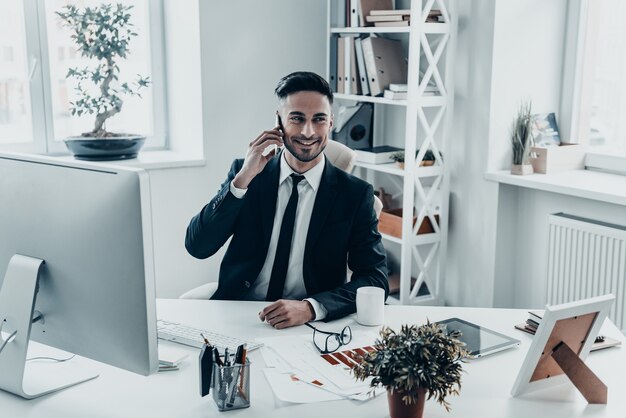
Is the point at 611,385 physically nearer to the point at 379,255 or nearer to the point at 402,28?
the point at 379,255

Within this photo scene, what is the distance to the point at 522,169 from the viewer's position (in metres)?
3.33

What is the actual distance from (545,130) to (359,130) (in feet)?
3.03

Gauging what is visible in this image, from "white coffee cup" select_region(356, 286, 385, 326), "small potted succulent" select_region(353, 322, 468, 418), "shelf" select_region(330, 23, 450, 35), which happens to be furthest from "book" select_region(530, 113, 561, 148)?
"small potted succulent" select_region(353, 322, 468, 418)

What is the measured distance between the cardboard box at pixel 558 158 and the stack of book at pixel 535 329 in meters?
1.53

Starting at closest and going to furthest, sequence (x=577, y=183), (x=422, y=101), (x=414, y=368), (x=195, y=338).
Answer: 1. (x=414, y=368)
2. (x=195, y=338)
3. (x=577, y=183)
4. (x=422, y=101)

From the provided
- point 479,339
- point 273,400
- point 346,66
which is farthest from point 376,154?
point 273,400

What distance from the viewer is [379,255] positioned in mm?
2215

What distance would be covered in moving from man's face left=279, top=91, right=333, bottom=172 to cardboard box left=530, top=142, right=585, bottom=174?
1422 mm

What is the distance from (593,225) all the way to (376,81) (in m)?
1.19

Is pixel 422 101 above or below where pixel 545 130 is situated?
above

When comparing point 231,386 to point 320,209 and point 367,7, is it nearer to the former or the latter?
point 320,209

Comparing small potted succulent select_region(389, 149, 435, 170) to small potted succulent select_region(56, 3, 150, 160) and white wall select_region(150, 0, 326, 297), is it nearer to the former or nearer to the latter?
white wall select_region(150, 0, 326, 297)

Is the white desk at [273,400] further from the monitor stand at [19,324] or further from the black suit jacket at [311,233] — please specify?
the black suit jacket at [311,233]

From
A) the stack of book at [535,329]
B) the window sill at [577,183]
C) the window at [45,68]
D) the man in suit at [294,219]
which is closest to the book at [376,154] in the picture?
the window sill at [577,183]
